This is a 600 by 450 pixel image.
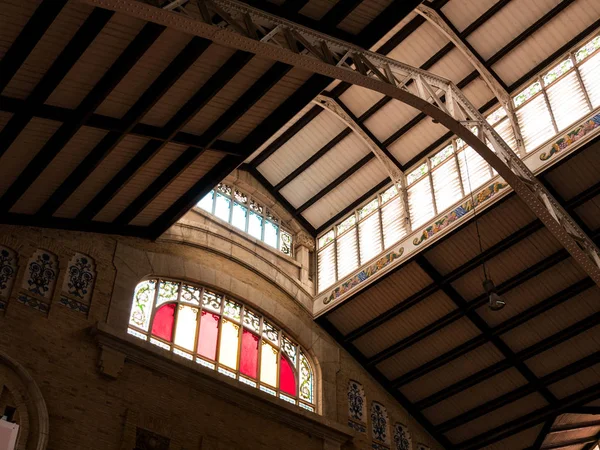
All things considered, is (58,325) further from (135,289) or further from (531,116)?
(531,116)

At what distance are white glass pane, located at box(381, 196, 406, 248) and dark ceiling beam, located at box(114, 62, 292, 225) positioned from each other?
660 centimetres

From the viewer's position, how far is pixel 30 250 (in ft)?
54.2

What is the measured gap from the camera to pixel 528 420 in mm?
21812

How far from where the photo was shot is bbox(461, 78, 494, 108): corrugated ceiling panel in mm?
21453

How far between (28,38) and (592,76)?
12565 mm

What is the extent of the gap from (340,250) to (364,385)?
3720 millimetres

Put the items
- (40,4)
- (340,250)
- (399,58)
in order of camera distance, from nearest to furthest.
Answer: (40,4), (399,58), (340,250)

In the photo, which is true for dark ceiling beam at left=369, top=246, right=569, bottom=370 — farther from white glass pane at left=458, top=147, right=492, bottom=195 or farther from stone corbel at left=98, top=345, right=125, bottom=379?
stone corbel at left=98, top=345, right=125, bottom=379

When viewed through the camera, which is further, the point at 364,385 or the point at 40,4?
the point at 364,385

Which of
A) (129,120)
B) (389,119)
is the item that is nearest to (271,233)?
(389,119)

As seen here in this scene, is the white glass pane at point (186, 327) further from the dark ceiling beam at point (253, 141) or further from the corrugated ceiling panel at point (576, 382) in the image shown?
the corrugated ceiling panel at point (576, 382)

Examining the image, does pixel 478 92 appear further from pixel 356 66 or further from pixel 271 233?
pixel 356 66

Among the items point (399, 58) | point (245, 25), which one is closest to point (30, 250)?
point (245, 25)

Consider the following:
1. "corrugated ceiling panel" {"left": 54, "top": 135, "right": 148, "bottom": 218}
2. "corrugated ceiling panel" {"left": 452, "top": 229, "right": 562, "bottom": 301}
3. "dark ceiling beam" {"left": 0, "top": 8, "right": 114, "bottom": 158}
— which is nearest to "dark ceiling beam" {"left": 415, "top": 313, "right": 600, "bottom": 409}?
"corrugated ceiling panel" {"left": 452, "top": 229, "right": 562, "bottom": 301}
